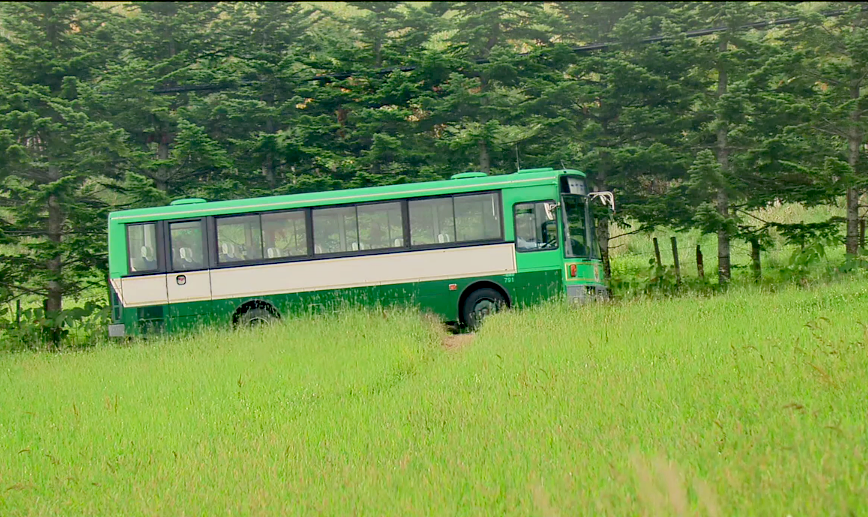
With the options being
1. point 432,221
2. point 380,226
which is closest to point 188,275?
point 380,226

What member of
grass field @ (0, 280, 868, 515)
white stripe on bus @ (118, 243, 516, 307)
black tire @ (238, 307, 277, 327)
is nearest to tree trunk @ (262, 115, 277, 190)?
white stripe on bus @ (118, 243, 516, 307)

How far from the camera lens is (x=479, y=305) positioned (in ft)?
62.6

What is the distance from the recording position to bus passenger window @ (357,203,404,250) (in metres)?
19.5

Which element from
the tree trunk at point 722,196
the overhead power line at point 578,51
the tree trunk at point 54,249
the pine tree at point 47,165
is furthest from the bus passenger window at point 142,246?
the tree trunk at point 722,196

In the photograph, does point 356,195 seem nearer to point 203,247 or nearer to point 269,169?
point 203,247

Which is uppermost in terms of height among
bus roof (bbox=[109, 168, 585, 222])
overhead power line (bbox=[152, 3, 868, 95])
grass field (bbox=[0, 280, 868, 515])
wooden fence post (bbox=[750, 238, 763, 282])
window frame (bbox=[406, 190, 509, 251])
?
overhead power line (bbox=[152, 3, 868, 95])

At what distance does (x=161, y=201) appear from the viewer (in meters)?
24.1

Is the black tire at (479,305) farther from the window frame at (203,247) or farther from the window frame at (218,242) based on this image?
the window frame at (203,247)

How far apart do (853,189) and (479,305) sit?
346 inches

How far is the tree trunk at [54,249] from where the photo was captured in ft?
74.8

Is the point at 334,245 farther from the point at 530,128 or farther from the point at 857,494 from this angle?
the point at 857,494

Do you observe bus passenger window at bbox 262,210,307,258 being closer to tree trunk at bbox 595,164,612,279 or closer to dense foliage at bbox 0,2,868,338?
dense foliage at bbox 0,2,868,338

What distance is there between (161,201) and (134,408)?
14.2 meters

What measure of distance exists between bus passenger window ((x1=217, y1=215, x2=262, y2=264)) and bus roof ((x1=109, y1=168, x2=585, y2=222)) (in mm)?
217
